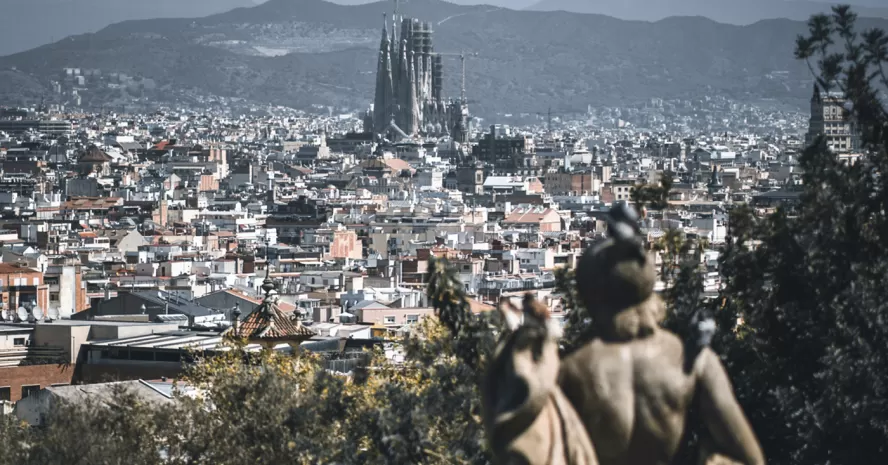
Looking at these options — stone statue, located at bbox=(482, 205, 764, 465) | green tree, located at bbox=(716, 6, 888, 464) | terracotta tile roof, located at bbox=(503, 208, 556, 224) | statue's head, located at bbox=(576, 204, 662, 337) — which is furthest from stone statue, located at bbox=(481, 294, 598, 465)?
terracotta tile roof, located at bbox=(503, 208, 556, 224)

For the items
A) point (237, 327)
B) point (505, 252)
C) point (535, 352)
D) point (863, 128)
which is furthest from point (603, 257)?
point (505, 252)

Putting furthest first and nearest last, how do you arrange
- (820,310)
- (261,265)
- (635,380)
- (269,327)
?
(261,265) → (269,327) → (820,310) → (635,380)

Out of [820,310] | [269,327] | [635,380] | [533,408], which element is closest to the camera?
[533,408]

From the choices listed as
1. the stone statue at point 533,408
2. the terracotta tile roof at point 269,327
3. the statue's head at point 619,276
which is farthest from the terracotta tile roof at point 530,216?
the stone statue at point 533,408

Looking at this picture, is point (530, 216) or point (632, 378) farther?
point (530, 216)

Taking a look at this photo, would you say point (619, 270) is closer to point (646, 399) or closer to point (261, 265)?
point (646, 399)

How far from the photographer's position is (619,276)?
351 inches

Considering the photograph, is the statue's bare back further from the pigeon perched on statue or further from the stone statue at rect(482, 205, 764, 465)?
the pigeon perched on statue

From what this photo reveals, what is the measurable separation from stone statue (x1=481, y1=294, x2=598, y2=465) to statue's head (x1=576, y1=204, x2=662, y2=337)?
0.25m

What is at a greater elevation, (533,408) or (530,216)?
(533,408)

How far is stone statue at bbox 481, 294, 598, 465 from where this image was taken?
8656mm

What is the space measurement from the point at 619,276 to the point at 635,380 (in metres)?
0.36

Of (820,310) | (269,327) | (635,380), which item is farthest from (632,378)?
(269,327)

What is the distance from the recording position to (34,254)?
91188mm
